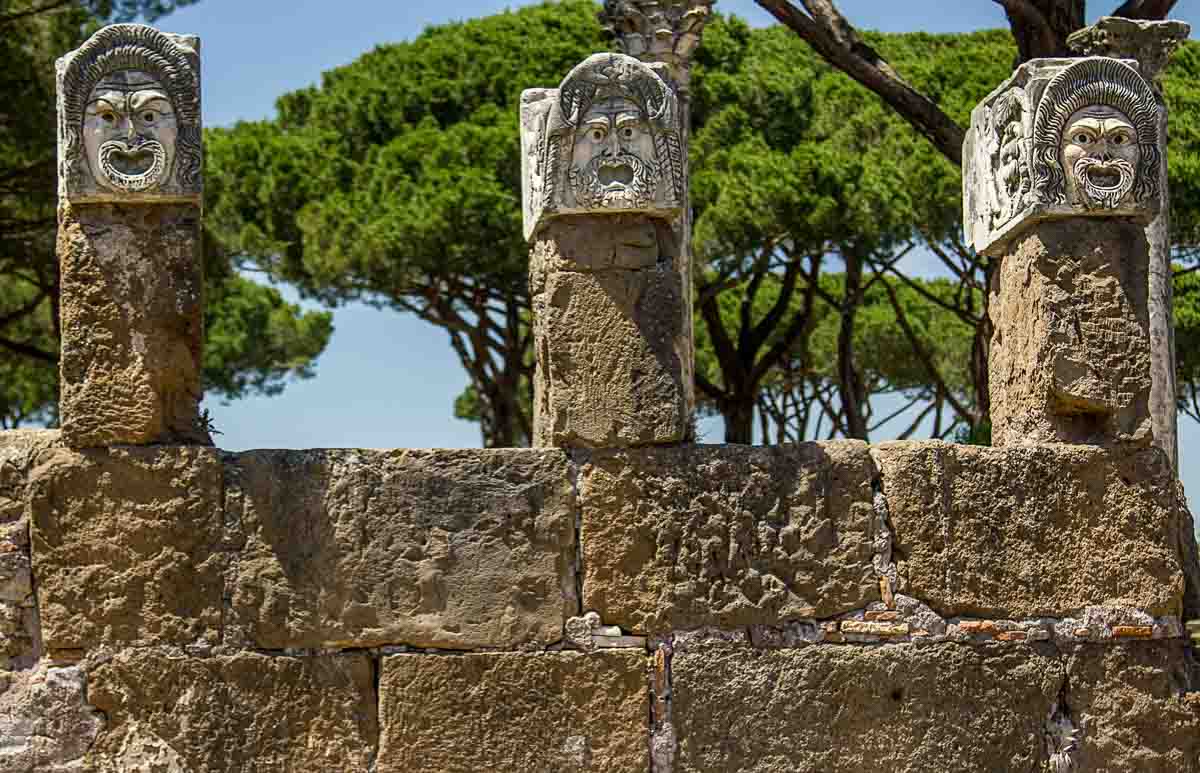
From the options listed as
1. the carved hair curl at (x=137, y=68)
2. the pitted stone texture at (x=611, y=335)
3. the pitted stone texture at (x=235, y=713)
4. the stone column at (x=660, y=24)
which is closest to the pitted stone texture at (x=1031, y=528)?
the pitted stone texture at (x=611, y=335)

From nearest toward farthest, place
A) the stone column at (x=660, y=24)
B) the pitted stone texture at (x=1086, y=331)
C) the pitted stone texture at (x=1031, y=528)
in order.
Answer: the pitted stone texture at (x=1031, y=528)
the pitted stone texture at (x=1086, y=331)
the stone column at (x=660, y=24)

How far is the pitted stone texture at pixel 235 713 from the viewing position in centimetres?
486

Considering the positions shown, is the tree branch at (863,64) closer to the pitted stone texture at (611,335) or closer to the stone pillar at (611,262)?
the stone pillar at (611,262)

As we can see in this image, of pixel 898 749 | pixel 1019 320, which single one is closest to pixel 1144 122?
pixel 1019 320

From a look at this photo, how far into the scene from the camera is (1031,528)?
5.35m

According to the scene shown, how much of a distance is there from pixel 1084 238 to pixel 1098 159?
0.88ft

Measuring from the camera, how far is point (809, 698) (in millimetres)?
5145

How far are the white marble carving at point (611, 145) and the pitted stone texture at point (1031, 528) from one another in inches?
46.2

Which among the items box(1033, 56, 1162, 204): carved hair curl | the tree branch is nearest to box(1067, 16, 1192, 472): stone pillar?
the tree branch

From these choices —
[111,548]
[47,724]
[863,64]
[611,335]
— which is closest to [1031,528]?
[611,335]

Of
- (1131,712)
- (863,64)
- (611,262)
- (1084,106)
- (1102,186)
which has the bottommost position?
(1131,712)

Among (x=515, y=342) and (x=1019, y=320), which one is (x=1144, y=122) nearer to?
(x=1019, y=320)

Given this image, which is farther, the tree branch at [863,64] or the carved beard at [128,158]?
the tree branch at [863,64]

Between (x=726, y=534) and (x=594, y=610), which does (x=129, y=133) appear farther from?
(x=726, y=534)
